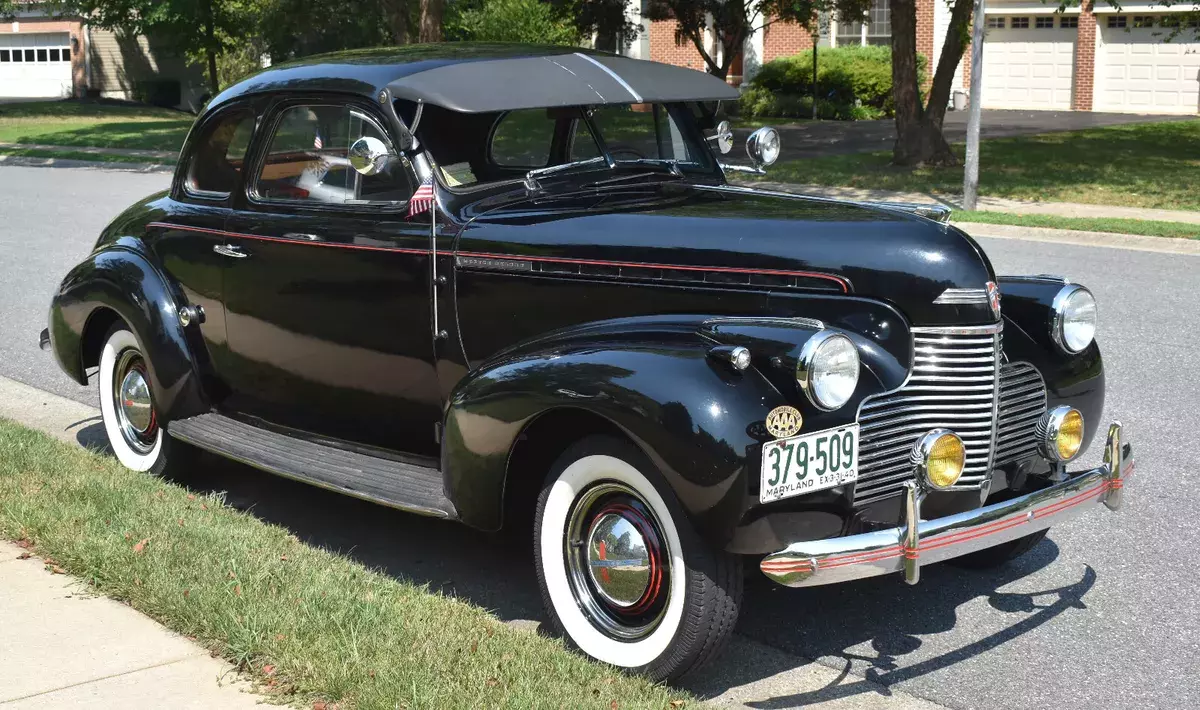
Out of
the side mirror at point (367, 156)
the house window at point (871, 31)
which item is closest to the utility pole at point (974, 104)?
the side mirror at point (367, 156)

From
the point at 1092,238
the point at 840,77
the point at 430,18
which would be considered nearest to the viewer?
the point at 1092,238

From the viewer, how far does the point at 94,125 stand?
35.5 metres

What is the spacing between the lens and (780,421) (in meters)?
3.74

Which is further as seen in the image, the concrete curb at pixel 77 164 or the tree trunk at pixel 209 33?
the tree trunk at pixel 209 33

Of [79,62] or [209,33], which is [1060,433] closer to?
[209,33]

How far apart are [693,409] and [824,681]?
1031 millimetres

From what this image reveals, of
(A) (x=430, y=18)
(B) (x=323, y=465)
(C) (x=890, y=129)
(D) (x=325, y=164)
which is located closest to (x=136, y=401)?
(B) (x=323, y=465)

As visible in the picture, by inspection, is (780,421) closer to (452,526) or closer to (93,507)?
(452,526)

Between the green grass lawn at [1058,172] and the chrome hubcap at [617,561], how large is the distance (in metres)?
13.7

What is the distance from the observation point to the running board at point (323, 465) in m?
4.67

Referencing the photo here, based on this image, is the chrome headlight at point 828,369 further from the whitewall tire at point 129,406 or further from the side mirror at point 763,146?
the whitewall tire at point 129,406

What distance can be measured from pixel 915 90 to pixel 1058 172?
7.90ft

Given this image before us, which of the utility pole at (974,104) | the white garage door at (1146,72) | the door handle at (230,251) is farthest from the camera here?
the white garage door at (1146,72)

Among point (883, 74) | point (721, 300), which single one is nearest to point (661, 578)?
point (721, 300)
